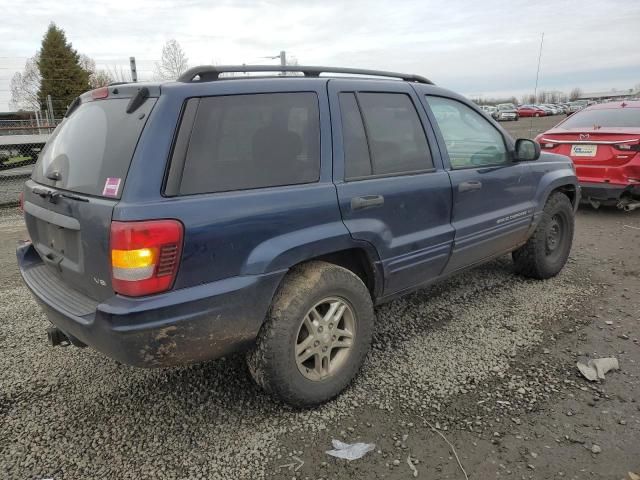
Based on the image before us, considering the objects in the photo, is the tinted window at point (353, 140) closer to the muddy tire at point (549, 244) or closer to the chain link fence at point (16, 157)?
the muddy tire at point (549, 244)

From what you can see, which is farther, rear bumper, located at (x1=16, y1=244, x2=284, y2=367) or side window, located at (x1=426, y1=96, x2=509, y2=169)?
side window, located at (x1=426, y1=96, x2=509, y2=169)

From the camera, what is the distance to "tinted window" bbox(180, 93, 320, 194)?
221 centimetres

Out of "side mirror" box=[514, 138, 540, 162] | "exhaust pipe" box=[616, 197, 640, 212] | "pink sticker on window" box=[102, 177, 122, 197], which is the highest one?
"pink sticker on window" box=[102, 177, 122, 197]

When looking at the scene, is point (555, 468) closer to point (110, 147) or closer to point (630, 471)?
point (630, 471)

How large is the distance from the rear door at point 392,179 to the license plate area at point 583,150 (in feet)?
15.4

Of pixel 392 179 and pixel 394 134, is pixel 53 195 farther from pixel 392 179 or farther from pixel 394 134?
pixel 394 134

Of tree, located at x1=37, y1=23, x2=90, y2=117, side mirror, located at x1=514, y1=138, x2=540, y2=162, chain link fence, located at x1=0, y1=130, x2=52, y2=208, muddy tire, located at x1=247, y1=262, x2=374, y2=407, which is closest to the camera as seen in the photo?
muddy tire, located at x1=247, y1=262, x2=374, y2=407

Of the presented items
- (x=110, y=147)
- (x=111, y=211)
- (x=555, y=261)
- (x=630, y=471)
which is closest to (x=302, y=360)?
(x=111, y=211)

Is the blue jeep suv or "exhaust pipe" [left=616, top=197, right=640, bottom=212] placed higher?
the blue jeep suv

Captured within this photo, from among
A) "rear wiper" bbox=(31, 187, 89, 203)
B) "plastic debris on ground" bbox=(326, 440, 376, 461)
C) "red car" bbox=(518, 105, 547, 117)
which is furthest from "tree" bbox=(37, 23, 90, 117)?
"red car" bbox=(518, 105, 547, 117)

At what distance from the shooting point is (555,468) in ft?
7.25

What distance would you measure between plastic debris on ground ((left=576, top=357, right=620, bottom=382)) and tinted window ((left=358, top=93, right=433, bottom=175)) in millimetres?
1626

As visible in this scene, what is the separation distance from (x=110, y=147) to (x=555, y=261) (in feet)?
13.4

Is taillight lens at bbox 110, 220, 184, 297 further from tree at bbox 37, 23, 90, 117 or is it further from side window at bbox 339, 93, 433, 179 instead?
tree at bbox 37, 23, 90, 117
